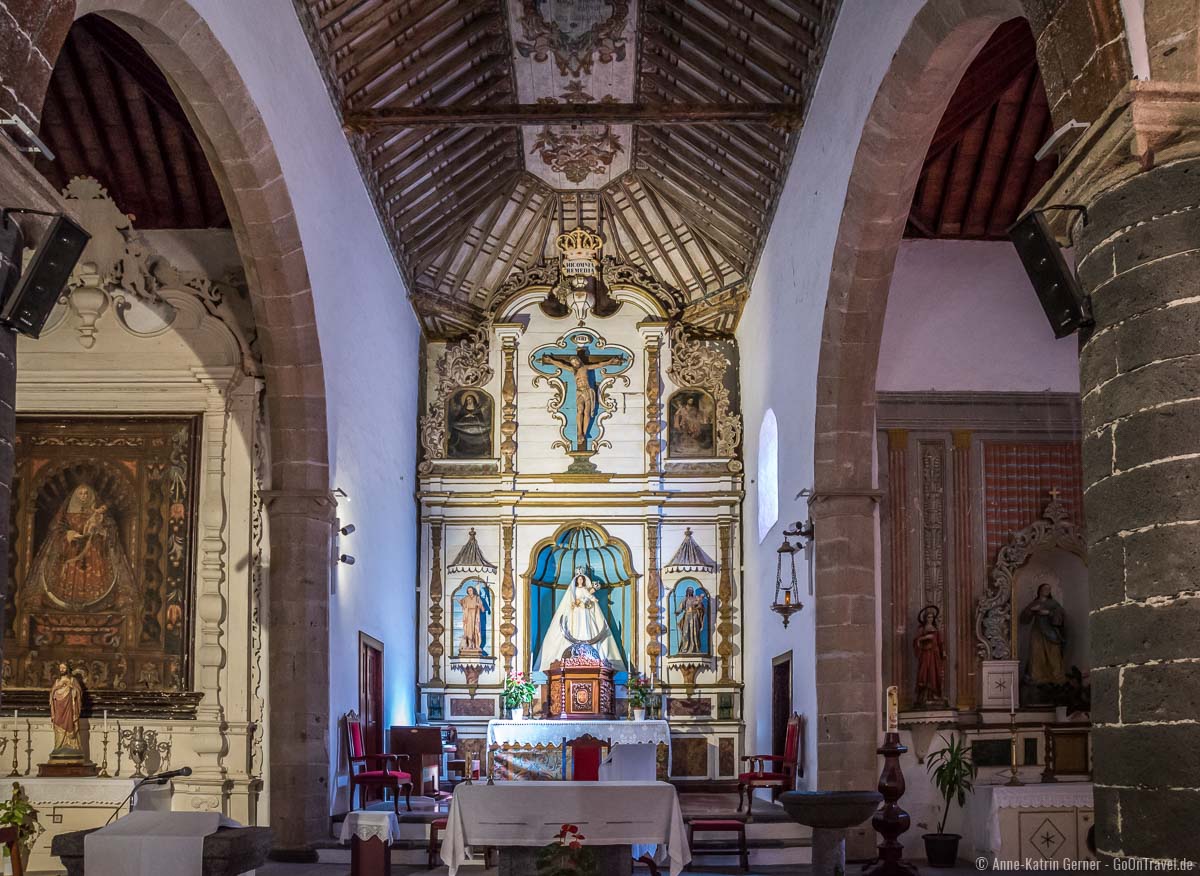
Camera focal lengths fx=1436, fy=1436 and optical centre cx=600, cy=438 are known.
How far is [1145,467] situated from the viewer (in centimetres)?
505

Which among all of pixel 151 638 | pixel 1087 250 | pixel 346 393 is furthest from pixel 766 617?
pixel 1087 250

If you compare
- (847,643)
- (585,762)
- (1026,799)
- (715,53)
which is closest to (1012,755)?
(1026,799)

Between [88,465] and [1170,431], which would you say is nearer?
[1170,431]

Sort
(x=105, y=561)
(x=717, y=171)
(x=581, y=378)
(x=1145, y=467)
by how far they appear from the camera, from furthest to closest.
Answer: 1. (x=581, y=378)
2. (x=717, y=171)
3. (x=105, y=561)
4. (x=1145, y=467)

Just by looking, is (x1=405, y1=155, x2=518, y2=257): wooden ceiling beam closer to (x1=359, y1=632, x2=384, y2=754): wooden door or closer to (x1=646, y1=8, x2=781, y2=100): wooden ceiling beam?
(x1=646, y1=8, x2=781, y2=100): wooden ceiling beam

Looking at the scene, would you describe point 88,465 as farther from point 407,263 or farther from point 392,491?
point 407,263

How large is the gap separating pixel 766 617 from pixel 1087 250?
33.9ft

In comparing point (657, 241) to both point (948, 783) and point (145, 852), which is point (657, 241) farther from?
point (145, 852)

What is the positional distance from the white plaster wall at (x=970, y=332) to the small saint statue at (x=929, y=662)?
2.14 meters

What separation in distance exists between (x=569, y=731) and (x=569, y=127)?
6662 mm

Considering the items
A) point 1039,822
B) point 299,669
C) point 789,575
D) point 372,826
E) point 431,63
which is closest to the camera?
point 372,826

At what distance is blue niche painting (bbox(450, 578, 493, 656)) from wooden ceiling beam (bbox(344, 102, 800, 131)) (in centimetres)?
664

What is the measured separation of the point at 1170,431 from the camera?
498cm

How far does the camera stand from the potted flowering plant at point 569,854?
8.59 metres
